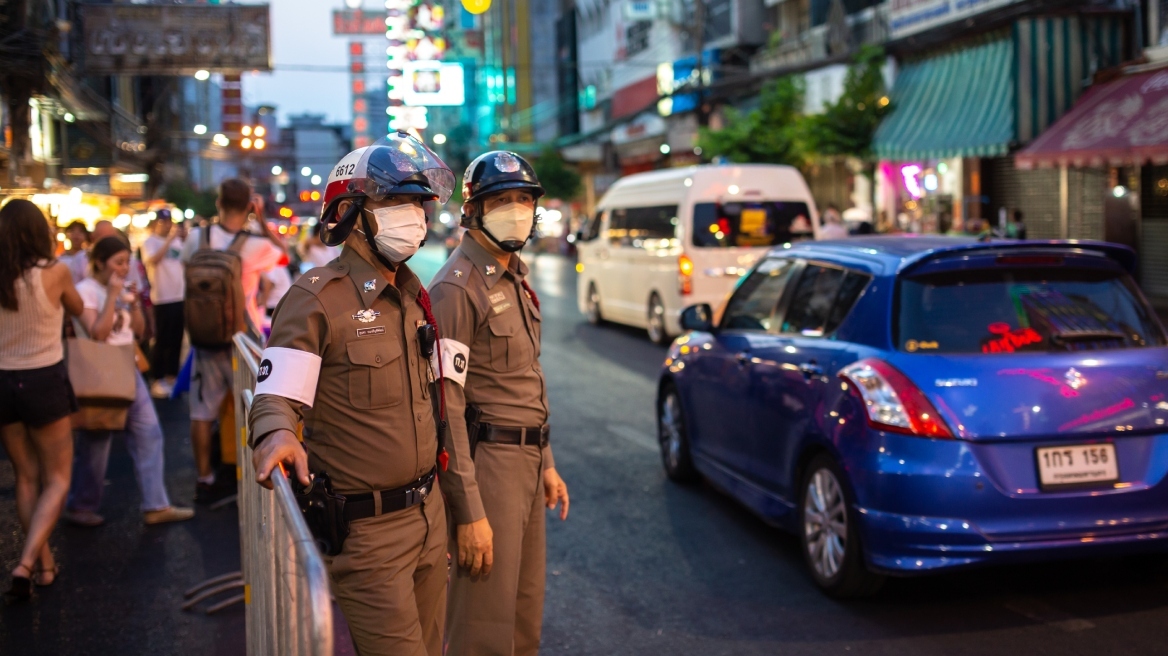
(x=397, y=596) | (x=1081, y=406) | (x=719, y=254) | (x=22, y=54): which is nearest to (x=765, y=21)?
(x=719, y=254)

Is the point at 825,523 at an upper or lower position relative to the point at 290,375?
lower

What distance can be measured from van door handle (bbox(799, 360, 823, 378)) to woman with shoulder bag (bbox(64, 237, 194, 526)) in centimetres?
364

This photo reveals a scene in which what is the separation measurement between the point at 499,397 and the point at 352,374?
0.86 metres

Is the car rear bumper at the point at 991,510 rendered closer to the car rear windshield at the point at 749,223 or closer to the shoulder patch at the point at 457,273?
the shoulder patch at the point at 457,273

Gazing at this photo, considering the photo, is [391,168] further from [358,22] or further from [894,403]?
[358,22]

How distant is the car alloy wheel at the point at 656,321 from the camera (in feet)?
53.3

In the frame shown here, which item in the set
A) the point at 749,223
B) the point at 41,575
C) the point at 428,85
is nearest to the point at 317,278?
the point at 41,575

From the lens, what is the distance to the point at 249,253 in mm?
7777

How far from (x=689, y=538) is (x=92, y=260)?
12.5 ft

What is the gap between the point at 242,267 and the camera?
7.65 m

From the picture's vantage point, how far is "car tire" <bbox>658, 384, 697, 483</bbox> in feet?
24.9

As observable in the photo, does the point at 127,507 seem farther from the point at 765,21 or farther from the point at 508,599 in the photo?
the point at 765,21

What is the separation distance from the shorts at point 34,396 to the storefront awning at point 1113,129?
46.6 ft

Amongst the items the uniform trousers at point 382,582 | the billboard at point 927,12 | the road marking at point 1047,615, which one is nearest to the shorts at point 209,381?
the uniform trousers at point 382,582
